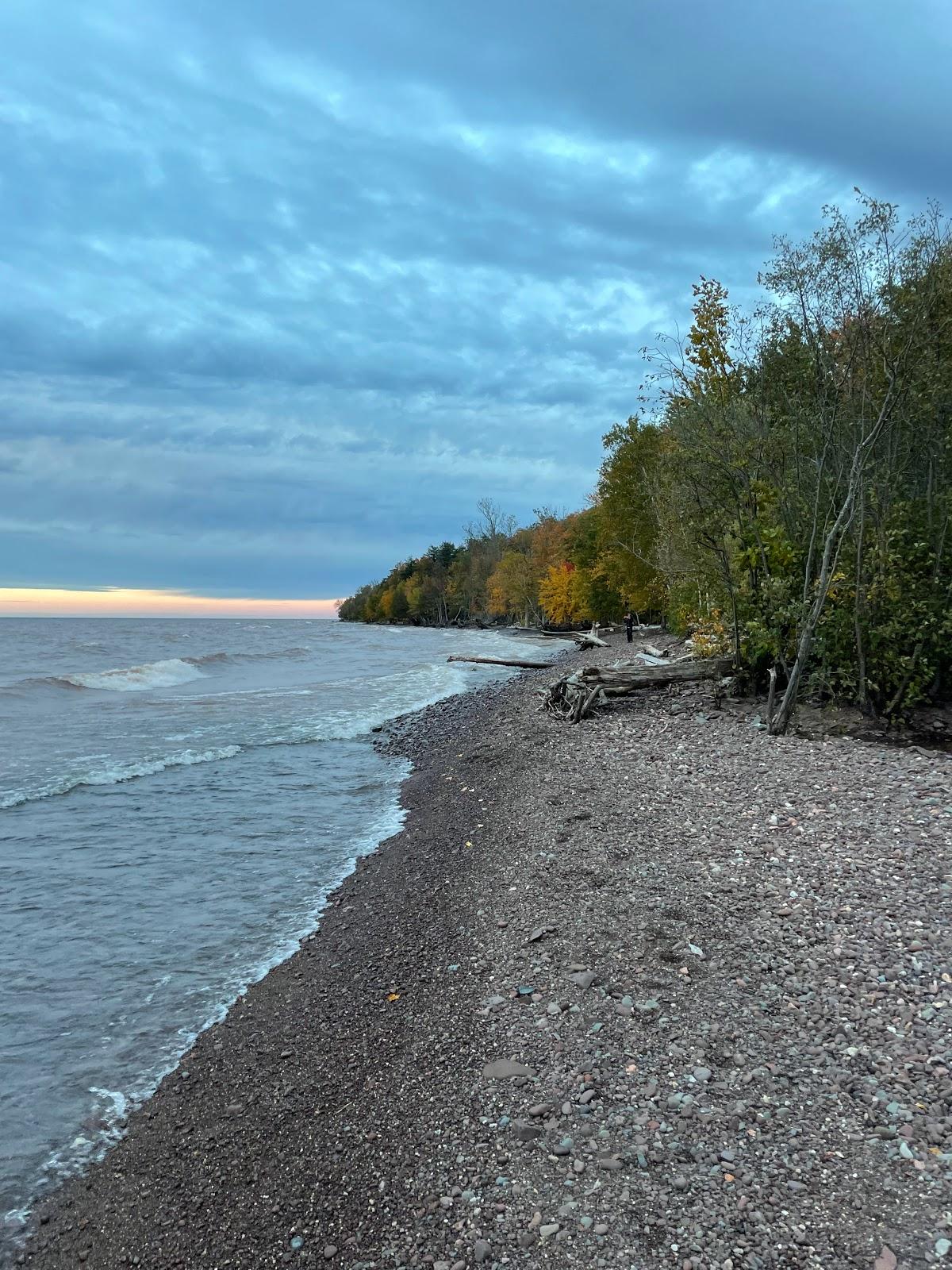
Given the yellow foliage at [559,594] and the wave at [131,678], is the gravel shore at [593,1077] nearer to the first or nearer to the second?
the wave at [131,678]

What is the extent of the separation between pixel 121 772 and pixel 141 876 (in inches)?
239

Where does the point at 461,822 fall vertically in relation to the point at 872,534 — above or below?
below

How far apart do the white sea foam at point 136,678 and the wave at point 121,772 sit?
16.2 metres

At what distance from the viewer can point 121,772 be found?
47.2 ft

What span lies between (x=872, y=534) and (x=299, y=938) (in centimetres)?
1079

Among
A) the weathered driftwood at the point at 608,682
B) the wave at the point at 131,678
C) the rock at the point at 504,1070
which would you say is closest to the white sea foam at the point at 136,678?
the wave at the point at 131,678

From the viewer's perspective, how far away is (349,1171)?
408cm

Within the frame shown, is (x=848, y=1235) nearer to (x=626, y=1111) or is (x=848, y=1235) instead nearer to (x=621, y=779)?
(x=626, y=1111)

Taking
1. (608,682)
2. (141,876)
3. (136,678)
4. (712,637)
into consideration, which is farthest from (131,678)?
(141,876)

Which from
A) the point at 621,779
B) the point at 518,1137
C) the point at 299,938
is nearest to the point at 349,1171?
the point at 518,1137

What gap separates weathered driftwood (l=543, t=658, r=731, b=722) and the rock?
1157 cm

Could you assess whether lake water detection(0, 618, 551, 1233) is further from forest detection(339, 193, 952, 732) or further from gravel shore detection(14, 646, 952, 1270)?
forest detection(339, 193, 952, 732)

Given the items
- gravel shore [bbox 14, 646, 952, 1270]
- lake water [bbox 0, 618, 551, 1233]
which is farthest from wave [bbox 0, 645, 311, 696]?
gravel shore [bbox 14, 646, 952, 1270]

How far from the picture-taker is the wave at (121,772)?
12.7m
